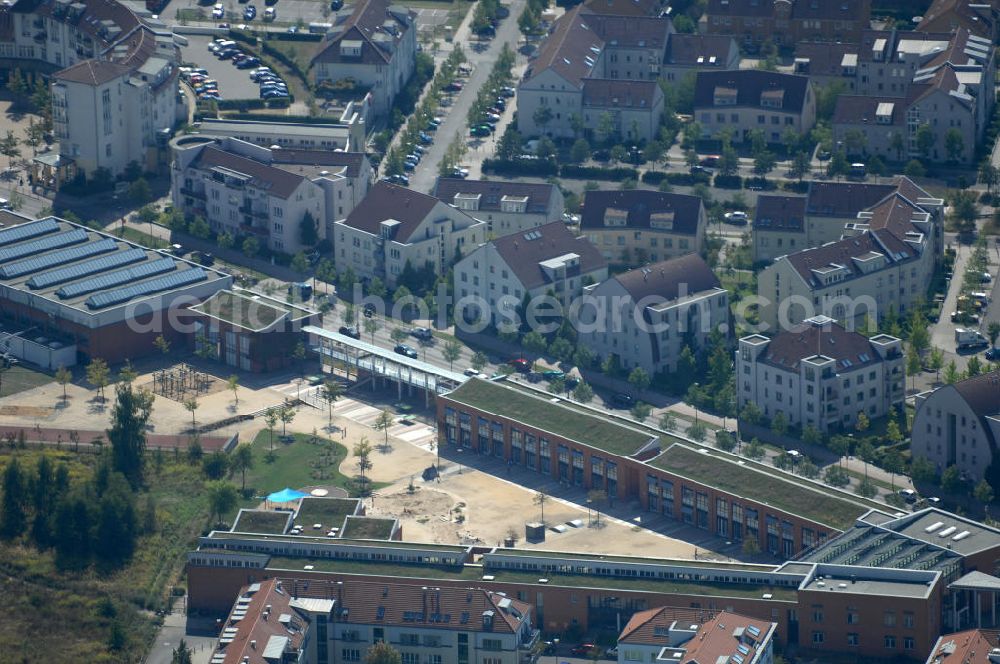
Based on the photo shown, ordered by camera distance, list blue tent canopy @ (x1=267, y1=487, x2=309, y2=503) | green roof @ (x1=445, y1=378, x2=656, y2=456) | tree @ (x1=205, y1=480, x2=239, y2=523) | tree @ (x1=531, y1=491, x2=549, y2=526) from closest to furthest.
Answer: tree @ (x1=205, y1=480, x2=239, y2=523)
tree @ (x1=531, y1=491, x2=549, y2=526)
blue tent canopy @ (x1=267, y1=487, x2=309, y2=503)
green roof @ (x1=445, y1=378, x2=656, y2=456)

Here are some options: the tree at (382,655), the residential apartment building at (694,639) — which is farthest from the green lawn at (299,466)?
the residential apartment building at (694,639)

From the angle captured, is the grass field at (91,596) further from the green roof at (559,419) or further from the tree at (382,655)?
the green roof at (559,419)

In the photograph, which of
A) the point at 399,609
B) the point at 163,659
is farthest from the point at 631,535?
the point at 163,659

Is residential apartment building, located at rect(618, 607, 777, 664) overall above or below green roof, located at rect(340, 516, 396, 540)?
above

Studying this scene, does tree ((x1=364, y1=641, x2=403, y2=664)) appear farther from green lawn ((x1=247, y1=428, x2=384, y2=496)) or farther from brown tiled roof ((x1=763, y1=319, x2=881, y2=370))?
brown tiled roof ((x1=763, y1=319, x2=881, y2=370))

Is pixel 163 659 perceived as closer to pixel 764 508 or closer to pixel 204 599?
pixel 204 599

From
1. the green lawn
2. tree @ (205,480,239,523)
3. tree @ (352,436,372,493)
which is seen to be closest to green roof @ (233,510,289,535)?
tree @ (205,480,239,523)
